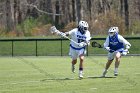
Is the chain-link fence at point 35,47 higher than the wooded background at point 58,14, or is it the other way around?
the wooded background at point 58,14

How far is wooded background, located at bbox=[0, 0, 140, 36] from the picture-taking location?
6569 centimetres

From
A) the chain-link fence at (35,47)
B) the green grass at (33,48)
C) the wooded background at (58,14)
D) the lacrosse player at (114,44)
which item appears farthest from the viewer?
the wooded background at (58,14)

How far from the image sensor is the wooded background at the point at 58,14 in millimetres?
65688

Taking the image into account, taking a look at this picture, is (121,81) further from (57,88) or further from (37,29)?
(37,29)

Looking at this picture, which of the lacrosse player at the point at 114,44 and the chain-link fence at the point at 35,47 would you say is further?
the chain-link fence at the point at 35,47

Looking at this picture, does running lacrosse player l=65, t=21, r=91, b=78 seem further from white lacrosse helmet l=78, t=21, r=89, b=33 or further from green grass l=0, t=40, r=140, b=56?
green grass l=0, t=40, r=140, b=56

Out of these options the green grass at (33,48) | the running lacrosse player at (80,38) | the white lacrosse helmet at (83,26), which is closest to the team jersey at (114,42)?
the running lacrosse player at (80,38)

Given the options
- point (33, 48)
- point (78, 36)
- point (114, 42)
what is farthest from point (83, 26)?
point (33, 48)

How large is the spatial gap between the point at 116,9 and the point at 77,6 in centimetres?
538

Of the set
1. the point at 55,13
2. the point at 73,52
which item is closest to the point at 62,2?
the point at 55,13

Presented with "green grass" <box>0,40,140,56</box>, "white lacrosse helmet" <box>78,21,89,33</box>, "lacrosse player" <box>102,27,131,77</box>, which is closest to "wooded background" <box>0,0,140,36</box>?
"green grass" <box>0,40,140,56</box>

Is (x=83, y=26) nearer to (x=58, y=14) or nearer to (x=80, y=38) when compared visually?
(x=80, y=38)

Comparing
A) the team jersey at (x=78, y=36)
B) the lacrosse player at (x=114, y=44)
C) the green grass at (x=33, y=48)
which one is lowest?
the green grass at (x=33, y=48)

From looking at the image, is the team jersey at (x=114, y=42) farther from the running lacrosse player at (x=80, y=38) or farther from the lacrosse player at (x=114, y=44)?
the running lacrosse player at (x=80, y=38)
